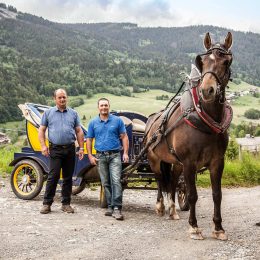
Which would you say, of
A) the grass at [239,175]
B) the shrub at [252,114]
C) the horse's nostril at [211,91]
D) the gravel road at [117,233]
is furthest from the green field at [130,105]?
the horse's nostril at [211,91]

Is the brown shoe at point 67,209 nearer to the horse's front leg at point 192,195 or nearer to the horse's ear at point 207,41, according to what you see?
the horse's front leg at point 192,195

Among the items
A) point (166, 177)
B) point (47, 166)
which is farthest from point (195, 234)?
point (47, 166)

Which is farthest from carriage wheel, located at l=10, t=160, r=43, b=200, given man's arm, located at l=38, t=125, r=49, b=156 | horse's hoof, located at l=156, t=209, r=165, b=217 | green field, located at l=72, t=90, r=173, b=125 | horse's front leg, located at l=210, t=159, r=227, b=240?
green field, located at l=72, t=90, r=173, b=125

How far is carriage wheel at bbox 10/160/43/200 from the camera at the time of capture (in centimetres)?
831

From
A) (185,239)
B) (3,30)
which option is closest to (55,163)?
(185,239)

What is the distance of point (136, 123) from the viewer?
28.5ft

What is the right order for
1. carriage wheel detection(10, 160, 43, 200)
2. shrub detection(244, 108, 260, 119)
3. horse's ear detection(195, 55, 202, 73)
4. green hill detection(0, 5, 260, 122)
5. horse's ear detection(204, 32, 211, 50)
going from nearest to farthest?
horse's ear detection(195, 55, 202, 73) < horse's ear detection(204, 32, 211, 50) < carriage wheel detection(10, 160, 43, 200) < shrub detection(244, 108, 260, 119) < green hill detection(0, 5, 260, 122)

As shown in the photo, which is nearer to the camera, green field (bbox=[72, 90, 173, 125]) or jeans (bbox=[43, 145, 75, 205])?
jeans (bbox=[43, 145, 75, 205])

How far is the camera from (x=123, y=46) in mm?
197750

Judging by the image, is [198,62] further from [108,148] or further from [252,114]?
[252,114]

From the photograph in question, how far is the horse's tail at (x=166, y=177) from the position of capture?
744 centimetres

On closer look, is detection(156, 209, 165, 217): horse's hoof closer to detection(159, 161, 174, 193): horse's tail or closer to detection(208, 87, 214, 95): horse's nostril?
detection(159, 161, 174, 193): horse's tail

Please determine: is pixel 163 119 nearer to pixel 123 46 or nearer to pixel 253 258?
pixel 253 258

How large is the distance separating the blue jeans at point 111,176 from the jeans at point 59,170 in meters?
0.51
